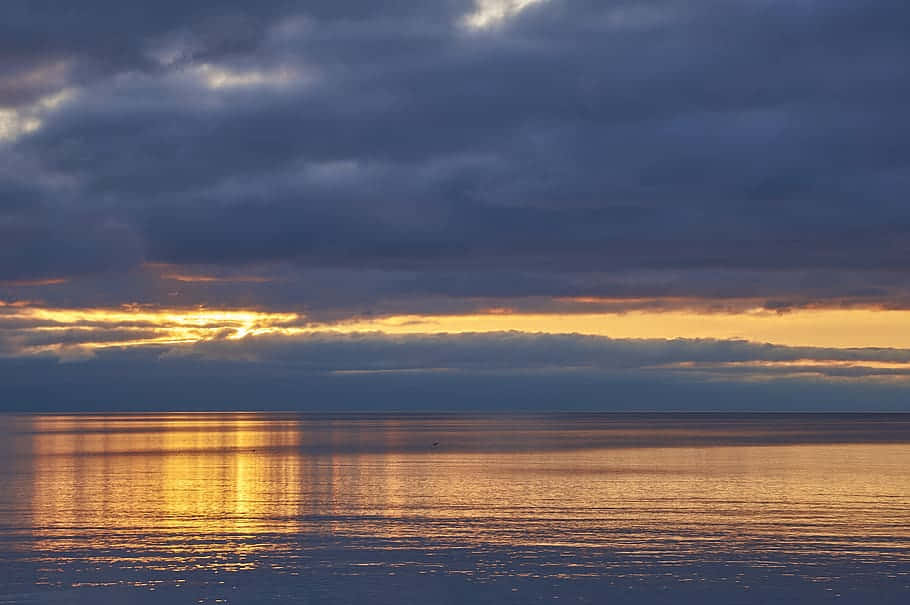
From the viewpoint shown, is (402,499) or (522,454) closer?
(402,499)

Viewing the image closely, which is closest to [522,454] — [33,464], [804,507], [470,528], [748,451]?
[748,451]

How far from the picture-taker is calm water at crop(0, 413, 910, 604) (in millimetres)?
40000

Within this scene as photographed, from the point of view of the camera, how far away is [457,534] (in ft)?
174

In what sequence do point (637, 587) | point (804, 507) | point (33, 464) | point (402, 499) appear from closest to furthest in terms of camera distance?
point (637, 587)
point (804, 507)
point (402, 499)
point (33, 464)

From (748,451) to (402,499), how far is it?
72412 millimetres

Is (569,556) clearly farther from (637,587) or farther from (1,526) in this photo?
(1,526)

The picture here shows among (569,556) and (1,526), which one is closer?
(569,556)

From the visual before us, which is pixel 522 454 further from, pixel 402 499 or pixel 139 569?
pixel 139 569

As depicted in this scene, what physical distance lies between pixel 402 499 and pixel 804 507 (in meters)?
23.7

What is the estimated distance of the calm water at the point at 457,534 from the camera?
131ft

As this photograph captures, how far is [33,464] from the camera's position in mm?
106562

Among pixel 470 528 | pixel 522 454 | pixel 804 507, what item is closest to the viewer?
pixel 470 528

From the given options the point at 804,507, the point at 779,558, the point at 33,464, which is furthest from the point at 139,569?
the point at 33,464

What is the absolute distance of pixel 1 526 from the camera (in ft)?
185
